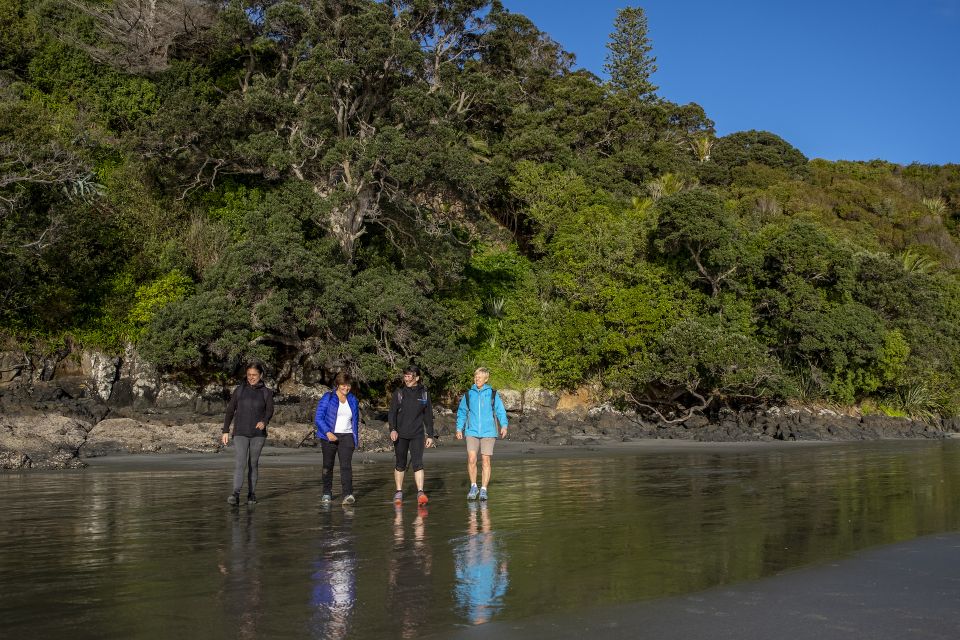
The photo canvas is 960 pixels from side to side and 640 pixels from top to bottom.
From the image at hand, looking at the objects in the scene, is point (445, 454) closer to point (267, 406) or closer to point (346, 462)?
point (346, 462)

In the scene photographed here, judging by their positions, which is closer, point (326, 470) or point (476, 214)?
point (326, 470)

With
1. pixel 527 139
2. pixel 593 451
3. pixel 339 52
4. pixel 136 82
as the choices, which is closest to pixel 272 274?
pixel 339 52

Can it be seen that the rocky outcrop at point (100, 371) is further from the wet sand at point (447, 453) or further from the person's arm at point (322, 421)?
the person's arm at point (322, 421)

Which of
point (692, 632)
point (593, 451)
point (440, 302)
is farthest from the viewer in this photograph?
point (440, 302)

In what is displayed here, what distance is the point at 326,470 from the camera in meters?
10.9

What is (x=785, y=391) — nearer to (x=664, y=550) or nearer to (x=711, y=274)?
(x=711, y=274)

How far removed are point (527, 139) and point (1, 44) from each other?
818 inches

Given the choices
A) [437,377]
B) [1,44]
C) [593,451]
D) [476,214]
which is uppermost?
[1,44]

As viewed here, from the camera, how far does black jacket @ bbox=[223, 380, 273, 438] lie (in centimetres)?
1087

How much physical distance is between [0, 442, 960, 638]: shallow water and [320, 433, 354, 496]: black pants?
0.46m

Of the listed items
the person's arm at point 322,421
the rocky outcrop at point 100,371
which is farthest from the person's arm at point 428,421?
the rocky outcrop at point 100,371

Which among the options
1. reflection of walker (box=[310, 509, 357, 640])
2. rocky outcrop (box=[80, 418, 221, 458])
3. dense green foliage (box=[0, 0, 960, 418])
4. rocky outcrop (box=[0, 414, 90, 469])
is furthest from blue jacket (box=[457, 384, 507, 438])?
dense green foliage (box=[0, 0, 960, 418])

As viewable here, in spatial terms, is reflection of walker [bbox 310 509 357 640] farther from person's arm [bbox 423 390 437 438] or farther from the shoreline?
the shoreline

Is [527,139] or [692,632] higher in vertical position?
[527,139]
